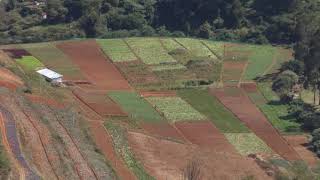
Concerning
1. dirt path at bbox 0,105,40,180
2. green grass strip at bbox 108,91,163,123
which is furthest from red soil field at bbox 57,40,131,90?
dirt path at bbox 0,105,40,180

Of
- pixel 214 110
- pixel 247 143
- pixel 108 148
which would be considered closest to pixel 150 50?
pixel 214 110

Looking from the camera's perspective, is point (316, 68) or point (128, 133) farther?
point (316, 68)

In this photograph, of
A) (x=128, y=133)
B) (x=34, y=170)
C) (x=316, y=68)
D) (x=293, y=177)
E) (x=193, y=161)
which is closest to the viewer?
(x=34, y=170)

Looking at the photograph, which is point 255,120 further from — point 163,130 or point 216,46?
point 216,46

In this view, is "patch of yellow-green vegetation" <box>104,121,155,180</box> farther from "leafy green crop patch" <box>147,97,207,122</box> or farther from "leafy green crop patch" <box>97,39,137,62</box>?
"leafy green crop patch" <box>97,39,137,62</box>

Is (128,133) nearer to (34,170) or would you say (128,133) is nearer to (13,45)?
(34,170)

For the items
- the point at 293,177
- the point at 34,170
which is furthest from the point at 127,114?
the point at 34,170
